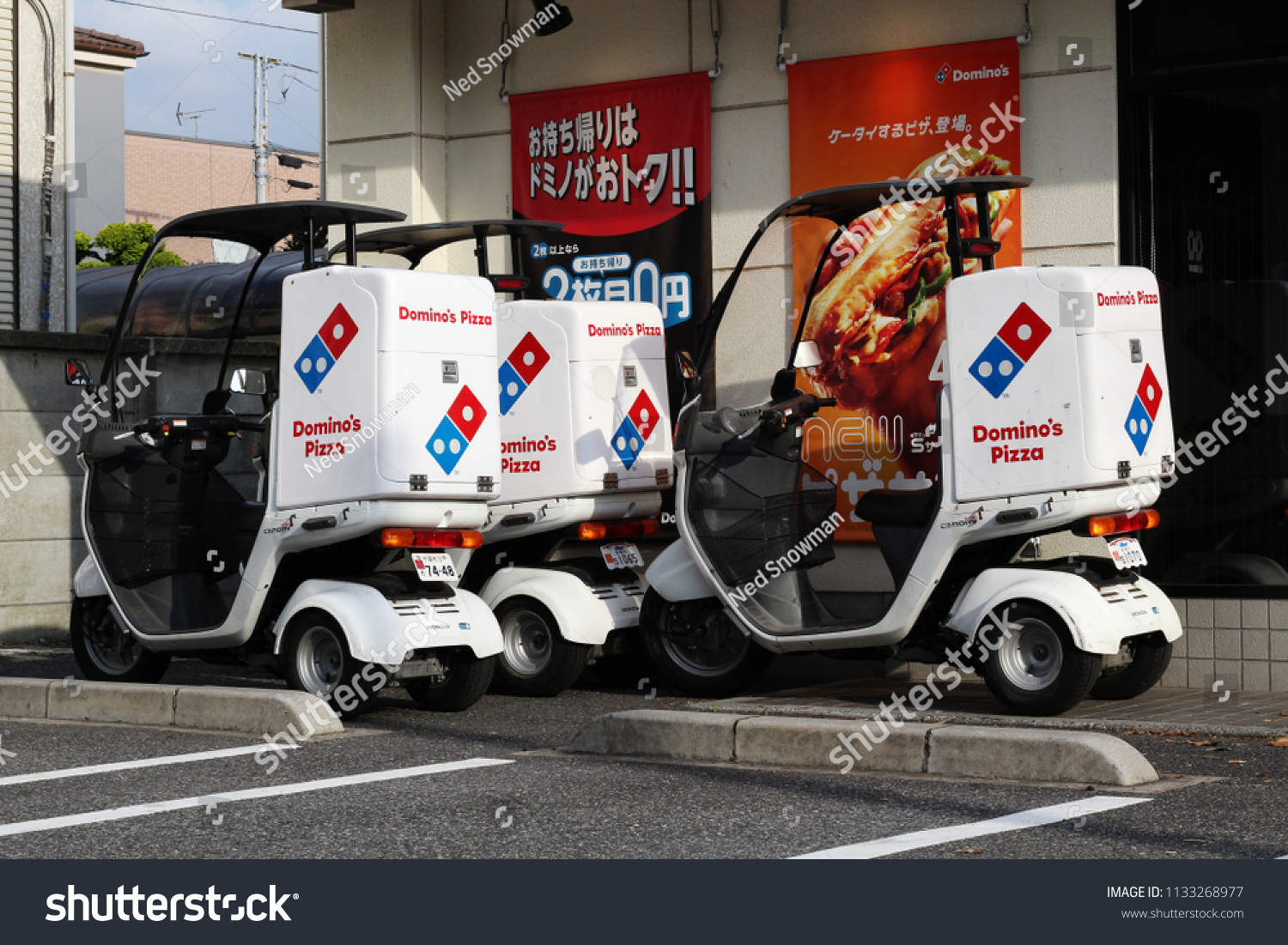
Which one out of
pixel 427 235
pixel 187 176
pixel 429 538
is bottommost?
pixel 429 538

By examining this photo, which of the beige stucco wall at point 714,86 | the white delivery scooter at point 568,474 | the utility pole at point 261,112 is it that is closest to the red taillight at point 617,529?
the white delivery scooter at point 568,474

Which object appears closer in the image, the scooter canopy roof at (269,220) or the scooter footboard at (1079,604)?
the scooter footboard at (1079,604)

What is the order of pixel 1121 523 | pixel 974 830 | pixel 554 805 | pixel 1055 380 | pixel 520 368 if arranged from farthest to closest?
pixel 520 368 → pixel 1121 523 → pixel 1055 380 → pixel 554 805 → pixel 974 830

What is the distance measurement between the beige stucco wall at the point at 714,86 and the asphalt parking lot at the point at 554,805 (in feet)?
12.2

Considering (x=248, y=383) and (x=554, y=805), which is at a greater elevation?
(x=248, y=383)

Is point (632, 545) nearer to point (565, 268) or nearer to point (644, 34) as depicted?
point (565, 268)

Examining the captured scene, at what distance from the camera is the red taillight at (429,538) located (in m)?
8.59

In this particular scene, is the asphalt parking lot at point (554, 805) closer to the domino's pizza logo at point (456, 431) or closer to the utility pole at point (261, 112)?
the domino's pizza logo at point (456, 431)

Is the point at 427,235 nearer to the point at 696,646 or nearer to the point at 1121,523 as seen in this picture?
the point at 696,646

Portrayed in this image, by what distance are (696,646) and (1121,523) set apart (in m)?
2.39

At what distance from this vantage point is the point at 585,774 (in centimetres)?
704

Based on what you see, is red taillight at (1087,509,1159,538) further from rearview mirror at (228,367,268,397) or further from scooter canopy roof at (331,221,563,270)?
rearview mirror at (228,367,268,397)

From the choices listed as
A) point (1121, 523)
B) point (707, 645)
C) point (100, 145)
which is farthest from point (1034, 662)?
point (100, 145)

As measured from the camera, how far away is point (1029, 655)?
27.7 ft
